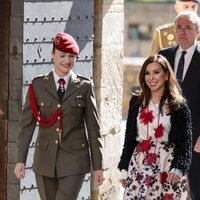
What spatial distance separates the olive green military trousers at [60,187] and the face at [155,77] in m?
0.84

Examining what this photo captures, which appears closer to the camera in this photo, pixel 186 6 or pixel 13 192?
pixel 13 192

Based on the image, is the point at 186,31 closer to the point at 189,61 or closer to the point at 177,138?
the point at 189,61

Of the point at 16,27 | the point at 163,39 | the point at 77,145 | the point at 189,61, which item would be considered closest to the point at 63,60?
the point at 77,145

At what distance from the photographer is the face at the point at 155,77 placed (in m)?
8.64

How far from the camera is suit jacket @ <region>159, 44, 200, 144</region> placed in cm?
983

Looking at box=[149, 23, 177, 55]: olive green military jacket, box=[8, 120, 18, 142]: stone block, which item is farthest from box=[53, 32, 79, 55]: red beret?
box=[149, 23, 177, 55]: olive green military jacket

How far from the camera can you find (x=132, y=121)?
28.5 ft

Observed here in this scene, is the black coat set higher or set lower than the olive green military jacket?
lower

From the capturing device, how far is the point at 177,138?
853cm

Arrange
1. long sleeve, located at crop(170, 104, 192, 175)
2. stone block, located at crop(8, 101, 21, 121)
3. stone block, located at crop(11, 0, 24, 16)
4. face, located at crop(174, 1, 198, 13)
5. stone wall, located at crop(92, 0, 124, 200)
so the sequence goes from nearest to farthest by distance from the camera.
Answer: long sleeve, located at crop(170, 104, 192, 175) → stone block, located at crop(11, 0, 24, 16) → stone block, located at crop(8, 101, 21, 121) → stone wall, located at crop(92, 0, 124, 200) → face, located at crop(174, 1, 198, 13)

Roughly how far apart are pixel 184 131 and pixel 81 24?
7.61 ft

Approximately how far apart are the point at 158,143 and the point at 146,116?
0.71 ft

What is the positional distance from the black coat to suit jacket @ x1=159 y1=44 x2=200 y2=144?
1.20 metres

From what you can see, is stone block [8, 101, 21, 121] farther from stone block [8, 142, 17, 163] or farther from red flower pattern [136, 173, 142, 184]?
red flower pattern [136, 173, 142, 184]
